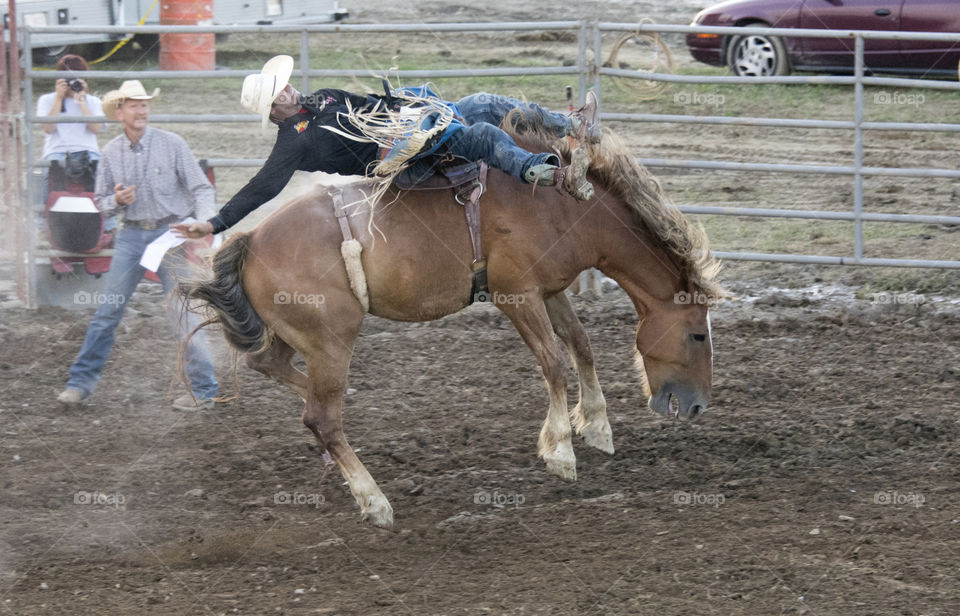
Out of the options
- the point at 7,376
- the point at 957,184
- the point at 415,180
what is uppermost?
→ the point at 415,180

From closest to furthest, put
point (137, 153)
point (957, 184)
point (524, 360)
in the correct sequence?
point (137, 153)
point (524, 360)
point (957, 184)

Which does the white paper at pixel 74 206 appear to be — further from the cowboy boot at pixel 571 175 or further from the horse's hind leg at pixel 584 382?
the cowboy boot at pixel 571 175

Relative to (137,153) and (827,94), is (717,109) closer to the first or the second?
(827,94)

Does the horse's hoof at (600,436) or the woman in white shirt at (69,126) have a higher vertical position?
the woman in white shirt at (69,126)

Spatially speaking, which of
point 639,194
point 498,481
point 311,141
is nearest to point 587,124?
point 639,194

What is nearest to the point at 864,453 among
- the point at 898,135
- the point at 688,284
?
the point at 688,284

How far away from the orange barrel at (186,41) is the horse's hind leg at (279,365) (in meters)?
8.80

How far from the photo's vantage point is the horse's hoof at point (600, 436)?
19.0 feet

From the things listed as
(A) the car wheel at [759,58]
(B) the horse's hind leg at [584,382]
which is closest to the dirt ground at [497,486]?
(B) the horse's hind leg at [584,382]

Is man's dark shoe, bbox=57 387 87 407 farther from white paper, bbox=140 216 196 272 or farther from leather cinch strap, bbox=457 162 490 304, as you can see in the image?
leather cinch strap, bbox=457 162 490 304

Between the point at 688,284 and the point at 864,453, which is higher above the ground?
the point at 688,284

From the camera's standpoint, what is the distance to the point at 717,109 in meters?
12.6

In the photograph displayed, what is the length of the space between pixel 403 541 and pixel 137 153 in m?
3.20

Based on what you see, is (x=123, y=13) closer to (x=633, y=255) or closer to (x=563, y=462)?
(x=633, y=255)
